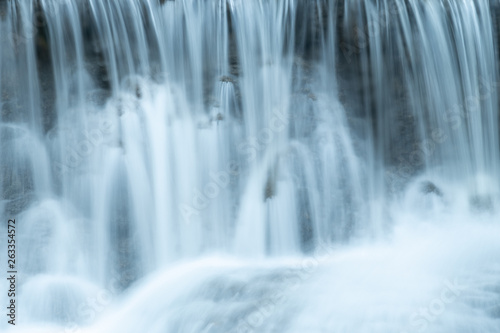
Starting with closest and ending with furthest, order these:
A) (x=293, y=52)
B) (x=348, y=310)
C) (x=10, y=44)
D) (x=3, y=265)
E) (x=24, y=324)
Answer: (x=348, y=310) → (x=24, y=324) → (x=3, y=265) → (x=10, y=44) → (x=293, y=52)

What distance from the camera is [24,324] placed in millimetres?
6059

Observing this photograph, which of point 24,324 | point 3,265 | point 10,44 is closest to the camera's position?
point 24,324

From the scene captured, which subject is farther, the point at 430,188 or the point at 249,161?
the point at 430,188

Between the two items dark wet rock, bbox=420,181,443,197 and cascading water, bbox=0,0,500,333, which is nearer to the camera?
cascading water, bbox=0,0,500,333

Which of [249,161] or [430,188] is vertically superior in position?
[249,161]

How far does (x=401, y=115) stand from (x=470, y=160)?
130 centimetres

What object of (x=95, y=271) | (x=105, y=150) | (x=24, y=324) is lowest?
(x=24, y=324)

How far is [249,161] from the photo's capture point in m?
7.88

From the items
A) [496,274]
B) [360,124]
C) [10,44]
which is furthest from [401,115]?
[10,44]

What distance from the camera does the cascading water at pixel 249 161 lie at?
20.4 ft

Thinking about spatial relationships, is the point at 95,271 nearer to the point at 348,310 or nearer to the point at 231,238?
the point at 231,238

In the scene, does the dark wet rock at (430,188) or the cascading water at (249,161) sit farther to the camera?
the dark wet rock at (430,188)

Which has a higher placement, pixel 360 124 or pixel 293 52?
pixel 293 52

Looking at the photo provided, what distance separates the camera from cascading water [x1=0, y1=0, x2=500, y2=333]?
6223 mm
